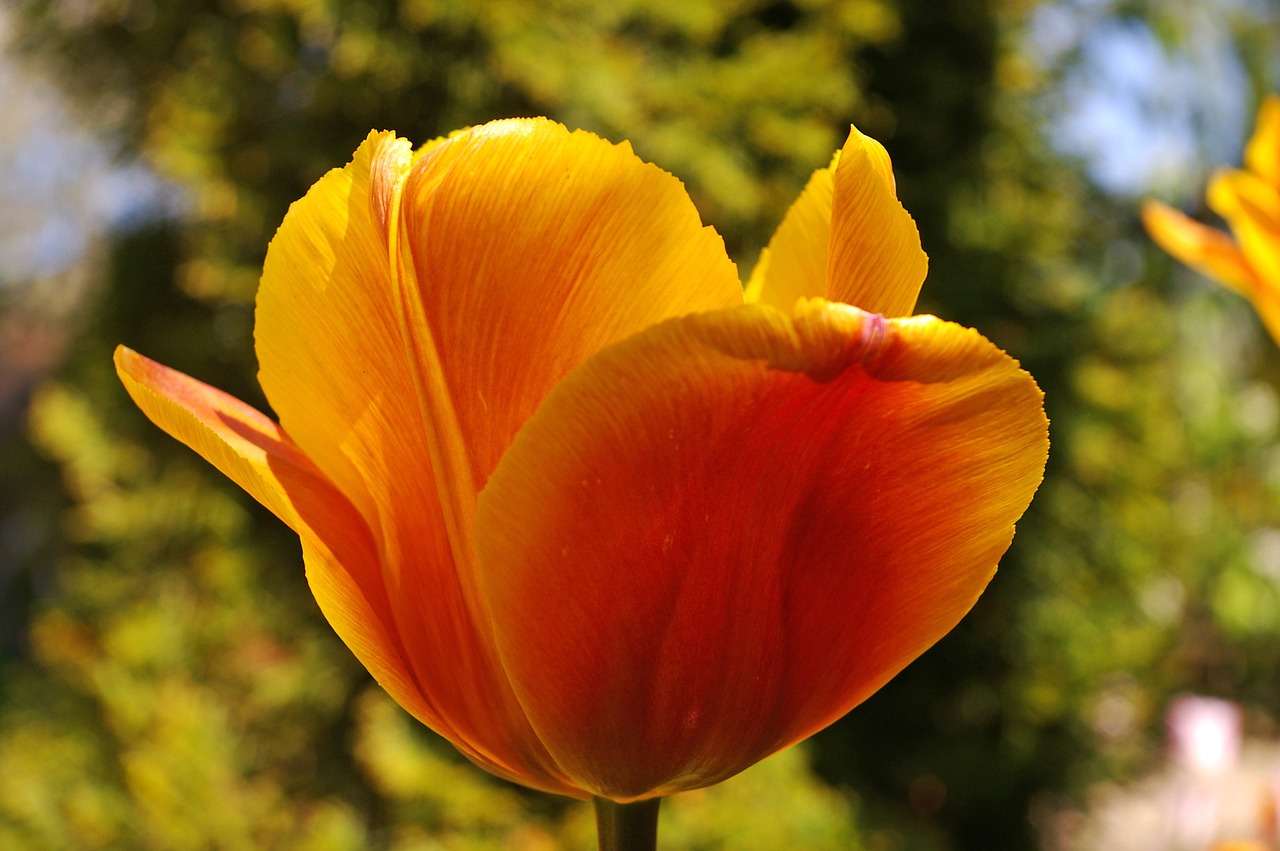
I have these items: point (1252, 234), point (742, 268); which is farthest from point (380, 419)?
point (742, 268)

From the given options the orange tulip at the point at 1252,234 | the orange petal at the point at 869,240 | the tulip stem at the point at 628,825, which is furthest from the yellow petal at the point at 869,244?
the orange tulip at the point at 1252,234

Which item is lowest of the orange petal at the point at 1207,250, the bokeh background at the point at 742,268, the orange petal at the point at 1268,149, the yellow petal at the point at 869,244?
the bokeh background at the point at 742,268

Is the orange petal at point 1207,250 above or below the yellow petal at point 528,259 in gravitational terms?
below

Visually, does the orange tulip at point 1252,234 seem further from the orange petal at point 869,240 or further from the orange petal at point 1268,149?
the orange petal at point 869,240

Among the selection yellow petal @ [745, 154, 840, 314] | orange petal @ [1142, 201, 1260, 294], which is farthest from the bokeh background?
yellow petal @ [745, 154, 840, 314]

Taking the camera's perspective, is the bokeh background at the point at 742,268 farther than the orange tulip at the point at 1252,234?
Yes

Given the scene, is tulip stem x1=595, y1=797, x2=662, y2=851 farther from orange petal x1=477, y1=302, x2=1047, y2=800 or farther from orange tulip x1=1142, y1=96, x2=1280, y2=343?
orange tulip x1=1142, y1=96, x2=1280, y2=343

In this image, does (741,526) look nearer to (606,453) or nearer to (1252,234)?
(606,453)
